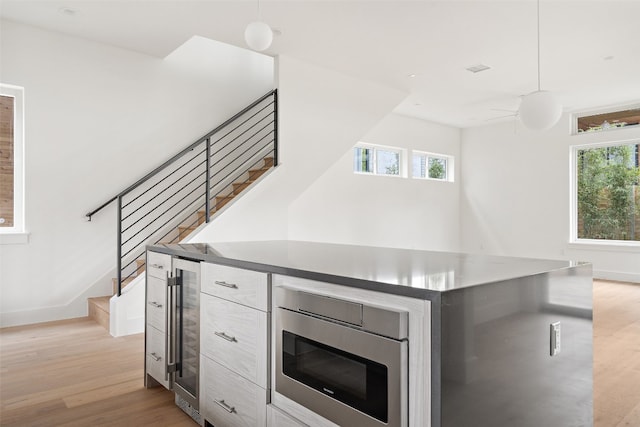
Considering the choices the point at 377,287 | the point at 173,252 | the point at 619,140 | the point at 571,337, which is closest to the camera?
the point at 377,287

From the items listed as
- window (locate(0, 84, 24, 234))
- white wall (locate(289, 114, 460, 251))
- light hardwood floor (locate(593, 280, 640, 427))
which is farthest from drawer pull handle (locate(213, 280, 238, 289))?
white wall (locate(289, 114, 460, 251))

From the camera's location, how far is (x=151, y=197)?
4836 millimetres

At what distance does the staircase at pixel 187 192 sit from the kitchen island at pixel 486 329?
305 centimetres

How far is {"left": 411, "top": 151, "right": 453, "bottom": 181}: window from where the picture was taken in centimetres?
851

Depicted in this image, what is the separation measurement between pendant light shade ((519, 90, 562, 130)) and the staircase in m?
2.50

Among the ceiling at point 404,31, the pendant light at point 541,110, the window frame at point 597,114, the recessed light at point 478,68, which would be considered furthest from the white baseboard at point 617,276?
the pendant light at point 541,110

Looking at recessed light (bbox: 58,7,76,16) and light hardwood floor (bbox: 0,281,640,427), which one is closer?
light hardwood floor (bbox: 0,281,640,427)

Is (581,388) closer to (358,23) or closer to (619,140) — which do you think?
(358,23)

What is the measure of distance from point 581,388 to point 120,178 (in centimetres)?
449

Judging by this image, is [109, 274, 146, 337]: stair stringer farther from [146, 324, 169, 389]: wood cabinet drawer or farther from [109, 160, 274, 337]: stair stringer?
[146, 324, 169, 389]: wood cabinet drawer

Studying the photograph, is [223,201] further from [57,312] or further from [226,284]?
[226,284]

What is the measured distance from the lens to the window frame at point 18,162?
4152mm

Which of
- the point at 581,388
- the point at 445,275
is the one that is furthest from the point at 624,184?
the point at 445,275

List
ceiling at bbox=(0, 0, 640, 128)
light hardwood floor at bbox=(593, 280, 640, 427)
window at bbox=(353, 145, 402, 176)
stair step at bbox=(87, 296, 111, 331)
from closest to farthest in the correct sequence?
1. light hardwood floor at bbox=(593, 280, 640, 427)
2. ceiling at bbox=(0, 0, 640, 128)
3. stair step at bbox=(87, 296, 111, 331)
4. window at bbox=(353, 145, 402, 176)
